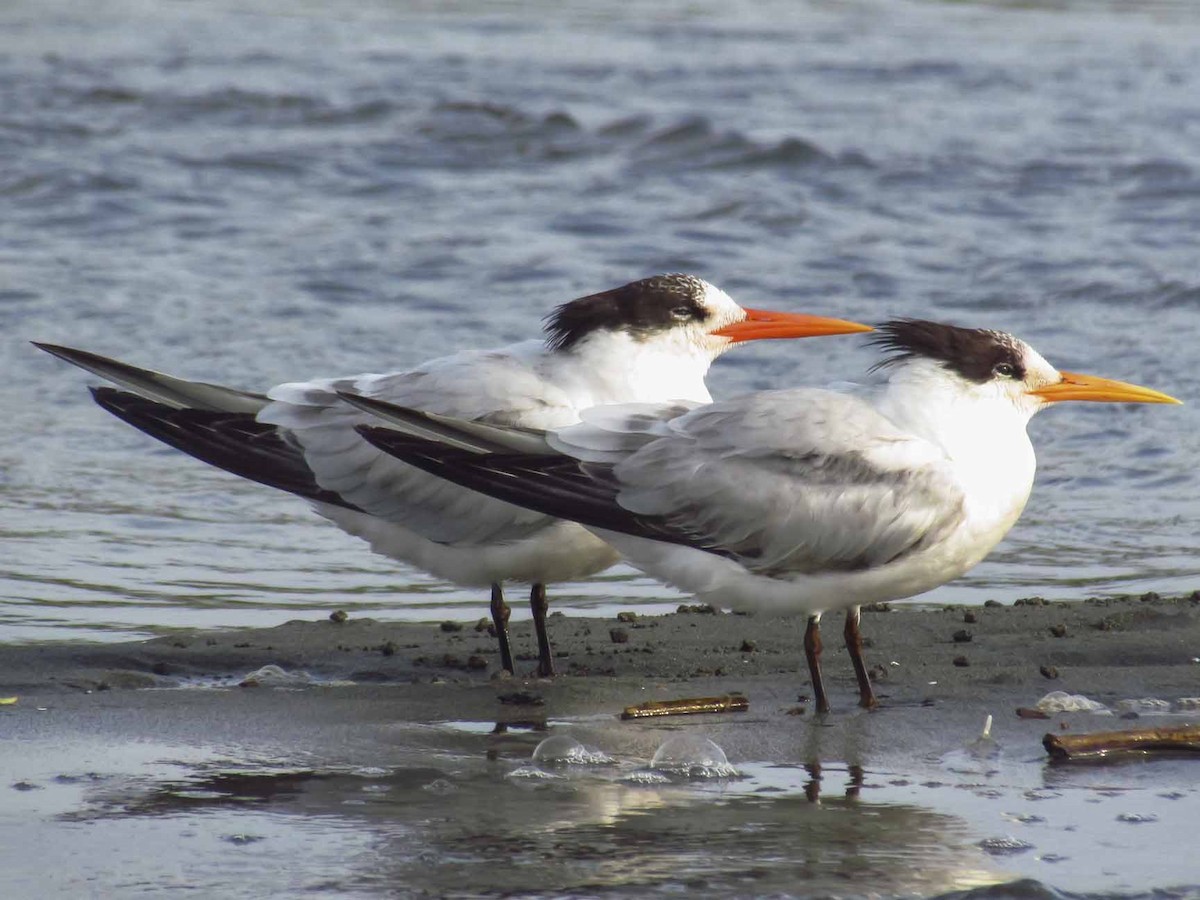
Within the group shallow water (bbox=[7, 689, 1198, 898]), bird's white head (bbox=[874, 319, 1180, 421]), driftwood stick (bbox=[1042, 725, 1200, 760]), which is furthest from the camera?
bird's white head (bbox=[874, 319, 1180, 421])

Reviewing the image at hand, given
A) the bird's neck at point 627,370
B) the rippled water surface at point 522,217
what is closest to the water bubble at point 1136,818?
the bird's neck at point 627,370

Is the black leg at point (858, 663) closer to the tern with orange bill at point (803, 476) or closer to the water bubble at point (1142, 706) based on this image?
the tern with orange bill at point (803, 476)

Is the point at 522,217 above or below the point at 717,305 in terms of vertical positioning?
above

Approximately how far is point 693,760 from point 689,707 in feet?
1.63

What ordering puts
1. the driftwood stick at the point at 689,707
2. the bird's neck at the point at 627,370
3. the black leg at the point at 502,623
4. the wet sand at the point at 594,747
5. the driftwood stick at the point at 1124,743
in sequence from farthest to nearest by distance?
the bird's neck at the point at 627,370 → the black leg at the point at 502,623 → the driftwood stick at the point at 689,707 → the driftwood stick at the point at 1124,743 → the wet sand at the point at 594,747

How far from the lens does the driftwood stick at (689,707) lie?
4914 millimetres

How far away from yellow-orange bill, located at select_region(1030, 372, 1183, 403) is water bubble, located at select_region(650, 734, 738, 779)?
4.77 feet

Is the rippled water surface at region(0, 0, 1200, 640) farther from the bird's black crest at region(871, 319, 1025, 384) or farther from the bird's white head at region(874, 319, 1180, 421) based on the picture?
the bird's black crest at region(871, 319, 1025, 384)

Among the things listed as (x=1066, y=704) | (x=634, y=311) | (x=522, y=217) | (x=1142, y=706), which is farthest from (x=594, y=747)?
(x=522, y=217)

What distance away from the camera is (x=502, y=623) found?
557 centimetres

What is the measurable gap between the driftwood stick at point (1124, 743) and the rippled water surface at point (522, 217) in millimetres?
1975

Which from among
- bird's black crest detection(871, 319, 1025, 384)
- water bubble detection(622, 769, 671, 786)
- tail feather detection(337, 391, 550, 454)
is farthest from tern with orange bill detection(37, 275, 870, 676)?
water bubble detection(622, 769, 671, 786)

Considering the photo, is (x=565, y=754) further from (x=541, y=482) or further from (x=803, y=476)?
(x=803, y=476)

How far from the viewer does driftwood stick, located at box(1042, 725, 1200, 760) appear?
4.46 meters
